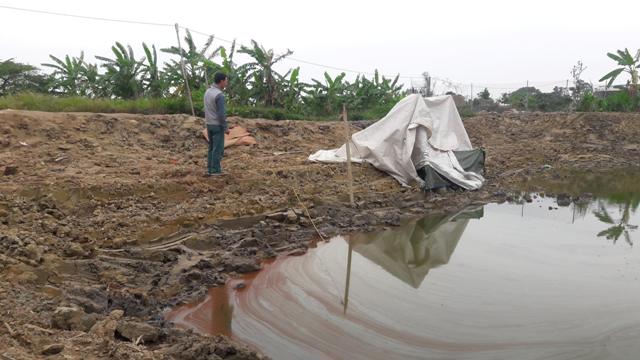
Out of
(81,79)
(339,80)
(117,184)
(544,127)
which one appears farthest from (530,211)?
(81,79)

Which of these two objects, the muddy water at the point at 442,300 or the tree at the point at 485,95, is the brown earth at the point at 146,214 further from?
the tree at the point at 485,95

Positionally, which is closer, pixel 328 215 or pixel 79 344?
pixel 79 344

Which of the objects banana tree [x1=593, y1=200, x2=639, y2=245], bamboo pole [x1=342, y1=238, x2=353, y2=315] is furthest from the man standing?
banana tree [x1=593, y1=200, x2=639, y2=245]

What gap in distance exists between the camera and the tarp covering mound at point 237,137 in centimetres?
1054

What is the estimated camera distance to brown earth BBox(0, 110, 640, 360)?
3266 millimetres

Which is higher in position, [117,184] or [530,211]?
[117,184]

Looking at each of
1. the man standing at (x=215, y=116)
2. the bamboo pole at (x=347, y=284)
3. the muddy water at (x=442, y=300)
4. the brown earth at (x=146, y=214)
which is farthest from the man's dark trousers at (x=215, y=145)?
the bamboo pole at (x=347, y=284)

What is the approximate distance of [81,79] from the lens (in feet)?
46.4

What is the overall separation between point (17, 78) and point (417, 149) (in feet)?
49.2

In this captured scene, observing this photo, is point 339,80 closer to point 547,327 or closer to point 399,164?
point 399,164

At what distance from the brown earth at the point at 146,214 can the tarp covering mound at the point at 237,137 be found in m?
0.24

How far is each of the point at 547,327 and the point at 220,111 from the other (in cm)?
509

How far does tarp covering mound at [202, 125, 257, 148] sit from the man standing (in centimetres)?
296

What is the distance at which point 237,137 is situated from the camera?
35.2 feet
